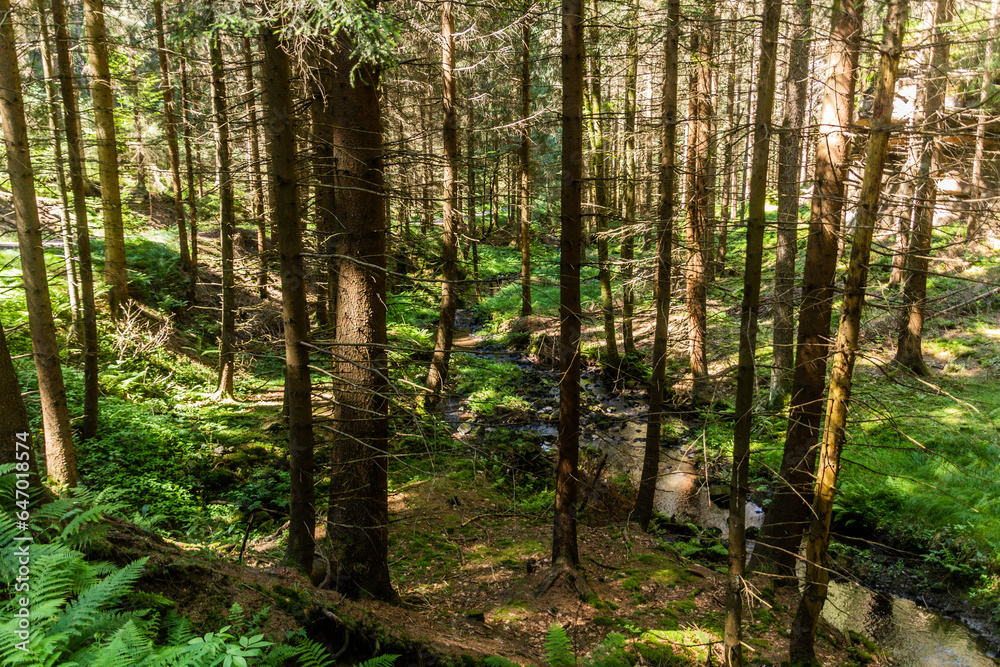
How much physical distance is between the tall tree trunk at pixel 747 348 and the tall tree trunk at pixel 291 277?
3.90 meters

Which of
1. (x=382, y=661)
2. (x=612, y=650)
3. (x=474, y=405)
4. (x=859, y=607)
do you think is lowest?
(x=859, y=607)

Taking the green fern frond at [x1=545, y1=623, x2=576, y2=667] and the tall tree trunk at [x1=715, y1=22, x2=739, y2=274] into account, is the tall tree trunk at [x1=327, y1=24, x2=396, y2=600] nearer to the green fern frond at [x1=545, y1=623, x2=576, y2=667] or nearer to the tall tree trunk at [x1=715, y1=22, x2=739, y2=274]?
the green fern frond at [x1=545, y1=623, x2=576, y2=667]

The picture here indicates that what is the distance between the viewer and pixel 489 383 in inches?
616

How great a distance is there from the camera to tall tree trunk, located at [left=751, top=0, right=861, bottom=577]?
5.74 metres

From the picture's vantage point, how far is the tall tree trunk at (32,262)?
617cm

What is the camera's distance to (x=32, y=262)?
6672 mm

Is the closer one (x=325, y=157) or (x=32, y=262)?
(x=325, y=157)

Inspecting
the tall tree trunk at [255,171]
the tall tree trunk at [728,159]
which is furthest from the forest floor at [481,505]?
the tall tree trunk at [728,159]

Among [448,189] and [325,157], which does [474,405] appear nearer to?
[448,189]

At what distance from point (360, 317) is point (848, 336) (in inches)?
184

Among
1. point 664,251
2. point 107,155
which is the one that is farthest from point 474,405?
point 107,155

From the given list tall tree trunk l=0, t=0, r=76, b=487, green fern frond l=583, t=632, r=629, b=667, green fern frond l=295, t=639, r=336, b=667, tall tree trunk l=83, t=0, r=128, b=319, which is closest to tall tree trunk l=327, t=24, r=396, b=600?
green fern frond l=295, t=639, r=336, b=667

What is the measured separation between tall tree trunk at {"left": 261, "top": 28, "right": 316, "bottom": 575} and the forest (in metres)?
0.03

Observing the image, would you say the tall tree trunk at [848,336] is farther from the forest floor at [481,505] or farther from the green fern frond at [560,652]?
the green fern frond at [560,652]
